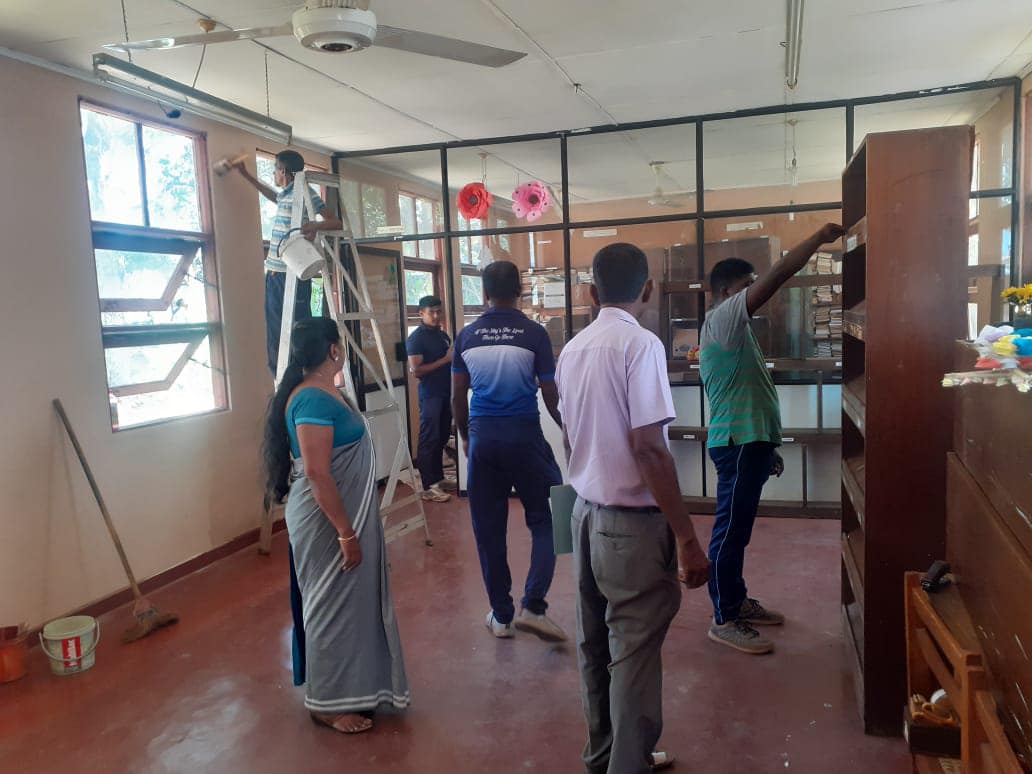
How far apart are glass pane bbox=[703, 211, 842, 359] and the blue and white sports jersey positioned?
2.53m

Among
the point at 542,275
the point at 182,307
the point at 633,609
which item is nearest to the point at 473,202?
the point at 542,275

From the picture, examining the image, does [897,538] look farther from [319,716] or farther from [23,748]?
[23,748]

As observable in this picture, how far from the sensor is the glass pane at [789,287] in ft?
16.2

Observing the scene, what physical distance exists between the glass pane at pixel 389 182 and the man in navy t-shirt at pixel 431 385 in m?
0.88

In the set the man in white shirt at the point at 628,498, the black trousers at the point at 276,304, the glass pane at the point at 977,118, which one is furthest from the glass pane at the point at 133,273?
the glass pane at the point at 977,118

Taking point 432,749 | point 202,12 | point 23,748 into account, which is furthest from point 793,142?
point 23,748

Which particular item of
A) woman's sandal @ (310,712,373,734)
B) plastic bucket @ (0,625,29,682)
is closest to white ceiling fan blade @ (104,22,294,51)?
woman's sandal @ (310,712,373,734)

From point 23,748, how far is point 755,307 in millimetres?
2933

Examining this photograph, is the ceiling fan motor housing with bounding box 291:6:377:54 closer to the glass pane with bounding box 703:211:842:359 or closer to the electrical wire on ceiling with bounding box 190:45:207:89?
the electrical wire on ceiling with bounding box 190:45:207:89

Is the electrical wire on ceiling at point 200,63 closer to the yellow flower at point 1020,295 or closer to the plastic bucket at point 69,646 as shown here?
the plastic bucket at point 69,646

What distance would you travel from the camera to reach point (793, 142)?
5.58 meters

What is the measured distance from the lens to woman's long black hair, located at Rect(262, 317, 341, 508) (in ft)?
7.60

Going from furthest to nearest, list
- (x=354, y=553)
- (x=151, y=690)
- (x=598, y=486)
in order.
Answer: (x=151, y=690), (x=354, y=553), (x=598, y=486)

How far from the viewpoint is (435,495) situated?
5.40 m
